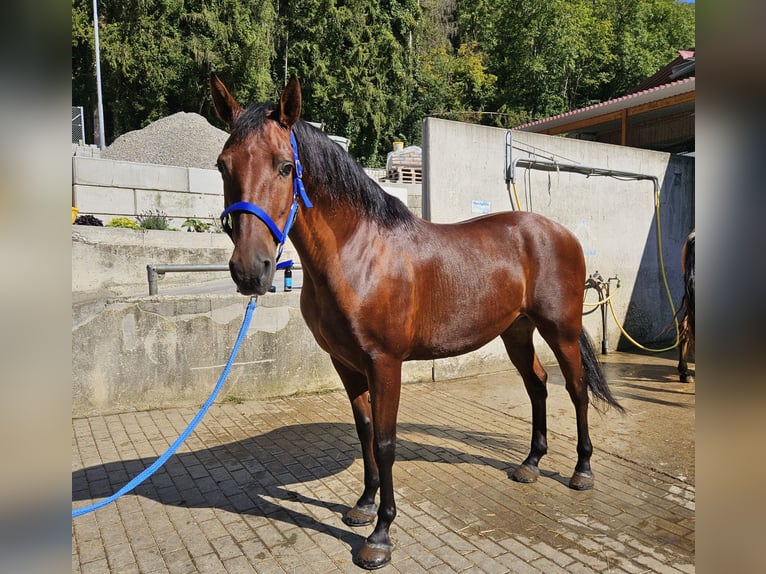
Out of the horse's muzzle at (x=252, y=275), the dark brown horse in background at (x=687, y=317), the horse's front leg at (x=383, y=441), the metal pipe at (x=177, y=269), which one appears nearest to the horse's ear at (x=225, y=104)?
the horse's muzzle at (x=252, y=275)

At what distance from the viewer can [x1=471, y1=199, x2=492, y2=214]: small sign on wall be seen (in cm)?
600

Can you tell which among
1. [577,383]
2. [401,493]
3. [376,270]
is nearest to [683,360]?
[577,383]

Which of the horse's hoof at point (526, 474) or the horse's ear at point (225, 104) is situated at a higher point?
the horse's ear at point (225, 104)

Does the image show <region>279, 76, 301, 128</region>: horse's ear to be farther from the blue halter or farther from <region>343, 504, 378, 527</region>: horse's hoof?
<region>343, 504, 378, 527</region>: horse's hoof

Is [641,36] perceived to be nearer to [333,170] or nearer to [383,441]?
[333,170]

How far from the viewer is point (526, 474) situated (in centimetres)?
330

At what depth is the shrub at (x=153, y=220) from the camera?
8478 millimetres

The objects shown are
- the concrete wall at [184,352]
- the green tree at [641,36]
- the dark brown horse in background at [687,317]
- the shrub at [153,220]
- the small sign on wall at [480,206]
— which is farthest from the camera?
the green tree at [641,36]

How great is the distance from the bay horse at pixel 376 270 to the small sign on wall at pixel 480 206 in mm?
2623

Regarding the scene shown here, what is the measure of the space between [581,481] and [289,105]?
2795mm

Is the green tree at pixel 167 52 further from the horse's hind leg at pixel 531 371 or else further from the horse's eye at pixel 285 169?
the horse's eye at pixel 285 169

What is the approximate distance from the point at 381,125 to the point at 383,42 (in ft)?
14.8
